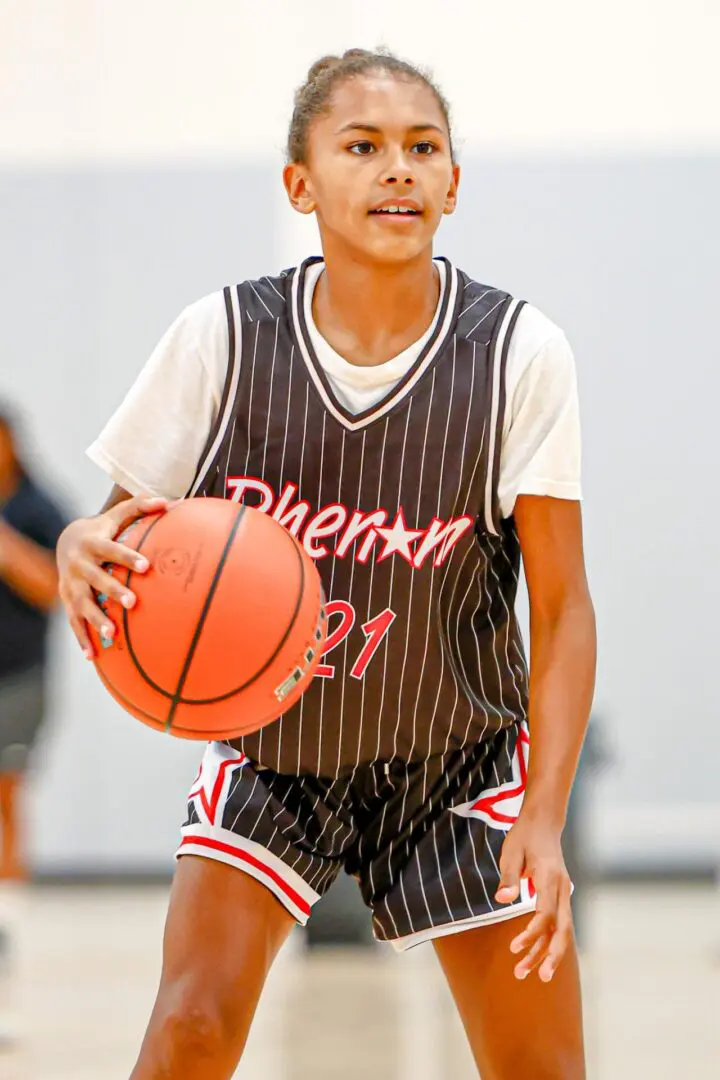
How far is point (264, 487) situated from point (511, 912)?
0.74 metres

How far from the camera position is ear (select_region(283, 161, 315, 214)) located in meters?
2.37

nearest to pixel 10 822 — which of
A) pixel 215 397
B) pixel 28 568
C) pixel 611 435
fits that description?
pixel 28 568

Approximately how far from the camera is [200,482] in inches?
90.0

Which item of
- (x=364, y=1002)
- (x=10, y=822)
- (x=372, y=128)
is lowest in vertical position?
(x=364, y=1002)

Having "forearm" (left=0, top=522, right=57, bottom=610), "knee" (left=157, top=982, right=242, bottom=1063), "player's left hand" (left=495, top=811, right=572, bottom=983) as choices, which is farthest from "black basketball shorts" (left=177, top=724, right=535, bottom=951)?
"forearm" (left=0, top=522, right=57, bottom=610)

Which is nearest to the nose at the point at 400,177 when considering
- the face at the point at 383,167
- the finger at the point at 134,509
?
the face at the point at 383,167

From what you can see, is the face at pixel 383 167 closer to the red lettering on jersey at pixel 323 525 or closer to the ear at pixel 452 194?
the ear at pixel 452 194

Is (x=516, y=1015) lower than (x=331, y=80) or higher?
lower

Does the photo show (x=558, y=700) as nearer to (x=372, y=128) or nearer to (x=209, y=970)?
(x=209, y=970)

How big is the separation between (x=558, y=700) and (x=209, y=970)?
63 centimetres

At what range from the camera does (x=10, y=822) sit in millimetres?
5340

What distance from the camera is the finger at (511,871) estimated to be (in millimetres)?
2072

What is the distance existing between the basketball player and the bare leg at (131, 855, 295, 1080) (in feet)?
0.04

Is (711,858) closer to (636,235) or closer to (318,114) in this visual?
(636,235)
